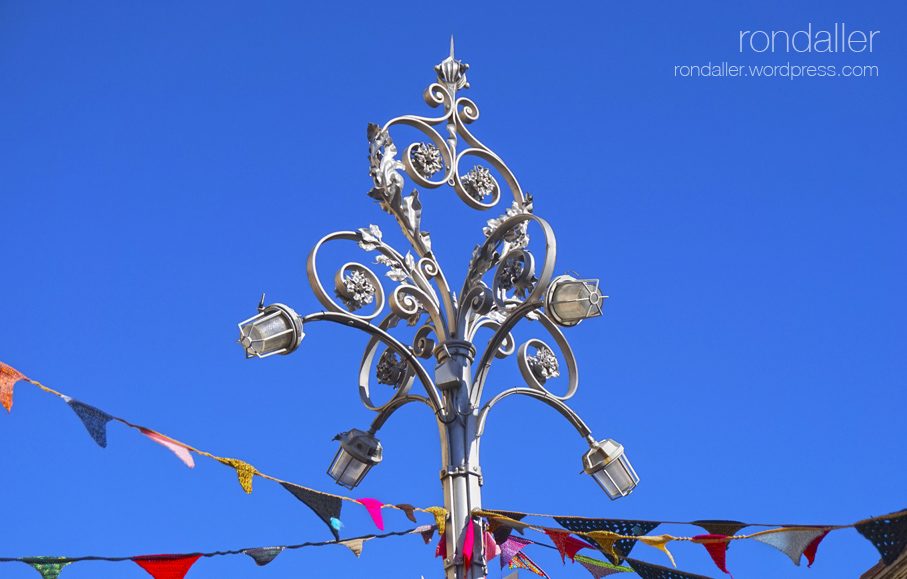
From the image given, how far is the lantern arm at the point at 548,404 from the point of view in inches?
268

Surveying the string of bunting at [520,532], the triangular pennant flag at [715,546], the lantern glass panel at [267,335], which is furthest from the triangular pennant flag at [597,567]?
the lantern glass panel at [267,335]

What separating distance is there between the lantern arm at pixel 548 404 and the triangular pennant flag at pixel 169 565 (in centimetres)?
194

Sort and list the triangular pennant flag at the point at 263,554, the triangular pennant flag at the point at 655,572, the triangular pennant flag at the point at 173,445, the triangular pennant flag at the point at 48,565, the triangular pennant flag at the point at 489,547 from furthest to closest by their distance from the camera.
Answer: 1. the triangular pennant flag at the point at 489,547
2. the triangular pennant flag at the point at 655,572
3. the triangular pennant flag at the point at 263,554
4. the triangular pennant flag at the point at 173,445
5. the triangular pennant flag at the point at 48,565

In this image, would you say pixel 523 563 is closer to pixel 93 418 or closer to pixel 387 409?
pixel 387 409

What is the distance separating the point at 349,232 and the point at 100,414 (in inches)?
85.3

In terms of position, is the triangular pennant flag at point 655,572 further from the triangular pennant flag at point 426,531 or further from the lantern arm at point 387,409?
the lantern arm at point 387,409

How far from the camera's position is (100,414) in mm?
5688

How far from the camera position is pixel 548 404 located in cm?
731

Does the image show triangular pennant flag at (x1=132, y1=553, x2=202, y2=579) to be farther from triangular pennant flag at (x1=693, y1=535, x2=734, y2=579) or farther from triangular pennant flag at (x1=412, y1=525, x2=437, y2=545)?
triangular pennant flag at (x1=693, y1=535, x2=734, y2=579)

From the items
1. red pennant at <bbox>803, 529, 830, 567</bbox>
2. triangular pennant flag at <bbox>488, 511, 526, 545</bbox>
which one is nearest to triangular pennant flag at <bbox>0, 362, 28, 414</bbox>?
triangular pennant flag at <bbox>488, 511, 526, 545</bbox>

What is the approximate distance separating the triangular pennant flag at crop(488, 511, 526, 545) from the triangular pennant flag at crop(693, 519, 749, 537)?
42.5 inches

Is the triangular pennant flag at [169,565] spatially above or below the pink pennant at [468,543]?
below

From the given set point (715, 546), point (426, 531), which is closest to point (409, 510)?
point (426, 531)

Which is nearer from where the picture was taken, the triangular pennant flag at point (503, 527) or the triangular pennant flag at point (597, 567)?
the triangular pennant flag at point (503, 527)
